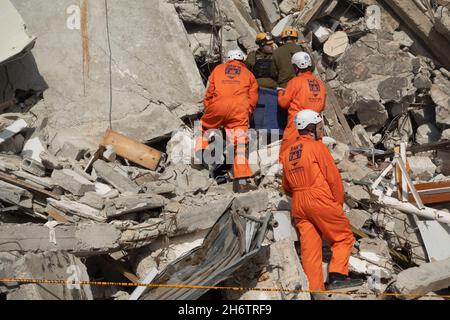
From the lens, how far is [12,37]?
8.42 metres

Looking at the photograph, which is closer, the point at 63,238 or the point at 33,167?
the point at 63,238

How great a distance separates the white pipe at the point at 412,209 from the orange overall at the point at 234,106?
1.70 meters

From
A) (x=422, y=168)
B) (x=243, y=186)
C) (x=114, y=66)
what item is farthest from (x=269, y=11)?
(x=243, y=186)

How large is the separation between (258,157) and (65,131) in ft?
9.02

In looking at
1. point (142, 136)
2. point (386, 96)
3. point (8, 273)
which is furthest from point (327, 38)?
point (8, 273)

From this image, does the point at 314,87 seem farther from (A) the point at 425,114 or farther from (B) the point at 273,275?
(B) the point at 273,275

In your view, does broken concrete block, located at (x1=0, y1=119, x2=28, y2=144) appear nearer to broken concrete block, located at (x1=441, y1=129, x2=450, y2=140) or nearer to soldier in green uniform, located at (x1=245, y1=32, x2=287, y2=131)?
soldier in green uniform, located at (x1=245, y1=32, x2=287, y2=131)

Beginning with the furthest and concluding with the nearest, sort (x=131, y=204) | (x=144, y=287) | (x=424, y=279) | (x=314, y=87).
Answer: (x=314, y=87), (x=131, y=204), (x=424, y=279), (x=144, y=287)

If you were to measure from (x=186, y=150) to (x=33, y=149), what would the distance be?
203cm

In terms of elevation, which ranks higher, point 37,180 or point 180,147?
point 37,180

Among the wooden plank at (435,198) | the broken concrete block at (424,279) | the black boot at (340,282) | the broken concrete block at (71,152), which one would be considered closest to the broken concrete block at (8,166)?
the broken concrete block at (71,152)

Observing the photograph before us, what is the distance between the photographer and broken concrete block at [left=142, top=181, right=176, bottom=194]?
754 cm

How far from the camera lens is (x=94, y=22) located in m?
9.43

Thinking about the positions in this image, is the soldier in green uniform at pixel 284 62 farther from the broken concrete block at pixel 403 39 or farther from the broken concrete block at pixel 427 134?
the broken concrete block at pixel 427 134
